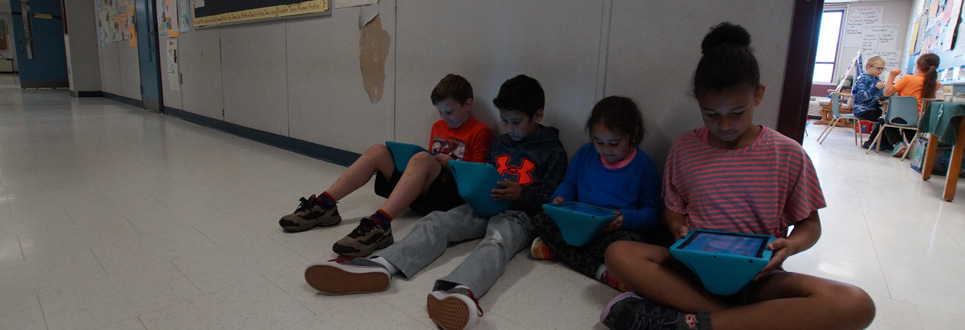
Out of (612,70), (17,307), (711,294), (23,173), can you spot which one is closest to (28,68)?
(23,173)

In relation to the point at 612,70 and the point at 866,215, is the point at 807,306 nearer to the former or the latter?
the point at 612,70

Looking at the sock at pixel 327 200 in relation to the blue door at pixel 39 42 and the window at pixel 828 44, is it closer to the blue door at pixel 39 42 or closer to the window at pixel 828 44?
the window at pixel 828 44

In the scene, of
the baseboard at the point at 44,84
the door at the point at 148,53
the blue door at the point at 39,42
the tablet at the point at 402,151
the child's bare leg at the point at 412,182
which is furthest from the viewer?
the baseboard at the point at 44,84

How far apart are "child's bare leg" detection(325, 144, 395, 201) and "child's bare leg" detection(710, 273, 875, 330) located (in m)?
1.41

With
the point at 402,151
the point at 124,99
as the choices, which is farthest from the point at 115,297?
the point at 124,99

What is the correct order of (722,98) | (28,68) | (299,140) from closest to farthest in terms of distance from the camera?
(722,98) → (299,140) → (28,68)

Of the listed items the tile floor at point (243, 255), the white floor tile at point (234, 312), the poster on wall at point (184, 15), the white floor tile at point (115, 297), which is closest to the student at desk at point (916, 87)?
the tile floor at point (243, 255)

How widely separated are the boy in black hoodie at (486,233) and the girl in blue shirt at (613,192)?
124mm

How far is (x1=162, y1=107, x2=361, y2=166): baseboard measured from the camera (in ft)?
11.4

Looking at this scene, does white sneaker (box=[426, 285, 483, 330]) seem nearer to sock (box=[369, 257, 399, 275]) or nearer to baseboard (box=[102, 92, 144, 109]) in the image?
sock (box=[369, 257, 399, 275])

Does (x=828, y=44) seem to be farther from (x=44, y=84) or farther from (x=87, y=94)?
(x=44, y=84)

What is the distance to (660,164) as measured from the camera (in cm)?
191

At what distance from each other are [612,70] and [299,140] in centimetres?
271

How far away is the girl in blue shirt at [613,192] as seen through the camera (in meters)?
1.62
